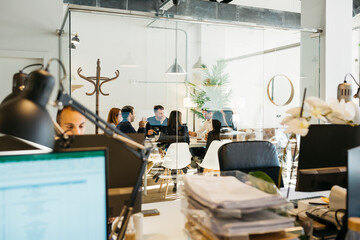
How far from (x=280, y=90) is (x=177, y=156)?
77.9 inches

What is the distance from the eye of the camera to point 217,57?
14.5 feet

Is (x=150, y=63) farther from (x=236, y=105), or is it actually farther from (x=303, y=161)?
(x=303, y=161)

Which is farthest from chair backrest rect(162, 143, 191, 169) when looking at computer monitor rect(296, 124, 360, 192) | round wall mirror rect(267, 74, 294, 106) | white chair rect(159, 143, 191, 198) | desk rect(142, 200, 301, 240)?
computer monitor rect(296, 124, 360, 192)

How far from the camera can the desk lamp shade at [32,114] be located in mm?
759

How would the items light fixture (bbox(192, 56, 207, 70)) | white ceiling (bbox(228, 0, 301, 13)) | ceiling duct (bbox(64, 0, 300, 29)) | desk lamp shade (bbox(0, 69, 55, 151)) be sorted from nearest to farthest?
desk lamp shade (bbox(0, 69, 55, 151)) → light fixture (bbox(192, 56, 207, 70)) → ceiling duct (bbox(64, 0, 300, 29)) → white ceiling (bbox(228, 0, 301, 13))

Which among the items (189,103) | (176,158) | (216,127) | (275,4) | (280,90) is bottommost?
(176,158)

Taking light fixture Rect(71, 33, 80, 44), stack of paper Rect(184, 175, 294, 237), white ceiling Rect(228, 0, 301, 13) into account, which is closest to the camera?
stack of paper Rect(184, 175, 294, 237)

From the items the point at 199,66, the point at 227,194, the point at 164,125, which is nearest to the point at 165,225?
the point at 227,194

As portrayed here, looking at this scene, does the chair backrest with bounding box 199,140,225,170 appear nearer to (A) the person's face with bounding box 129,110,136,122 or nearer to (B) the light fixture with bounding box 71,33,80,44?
(A) the person's face with bounding box 129,110,136,122

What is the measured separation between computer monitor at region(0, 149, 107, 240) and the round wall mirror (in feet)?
14.1

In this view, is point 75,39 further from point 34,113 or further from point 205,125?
point 34,113

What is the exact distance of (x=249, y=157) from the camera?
7.07ft

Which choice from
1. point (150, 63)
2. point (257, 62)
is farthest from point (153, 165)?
point (257, 62)

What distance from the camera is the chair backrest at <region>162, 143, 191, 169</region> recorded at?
4.29 metres
